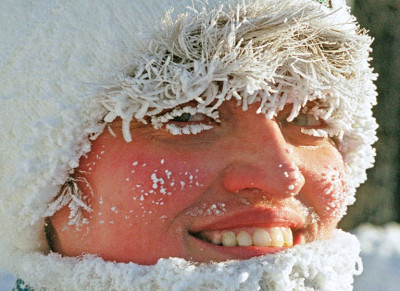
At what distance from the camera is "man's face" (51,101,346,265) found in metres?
1.32

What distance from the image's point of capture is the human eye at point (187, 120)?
1.31 meters

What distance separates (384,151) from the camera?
343cm

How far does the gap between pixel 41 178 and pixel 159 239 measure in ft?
0.96

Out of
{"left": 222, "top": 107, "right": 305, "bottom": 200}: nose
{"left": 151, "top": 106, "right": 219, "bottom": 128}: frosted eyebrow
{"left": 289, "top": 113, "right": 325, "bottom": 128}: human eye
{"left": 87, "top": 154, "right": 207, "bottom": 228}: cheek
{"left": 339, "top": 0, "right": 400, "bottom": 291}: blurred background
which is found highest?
{"left": 151, "top": 106, "right": 219, "bottom": 128}: frosted eyebrow

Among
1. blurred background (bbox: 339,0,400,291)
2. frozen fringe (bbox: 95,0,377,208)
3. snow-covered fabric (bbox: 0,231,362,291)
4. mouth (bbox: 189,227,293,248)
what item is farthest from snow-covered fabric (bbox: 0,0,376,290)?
blurred background (bbox: 339,0,400,291)

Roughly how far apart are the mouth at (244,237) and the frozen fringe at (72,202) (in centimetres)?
25

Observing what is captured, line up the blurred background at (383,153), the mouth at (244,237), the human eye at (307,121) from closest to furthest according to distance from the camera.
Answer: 1. the mouth at (244,237)
2. the human eye at (307,121)
3. the blurred background at (383,153)

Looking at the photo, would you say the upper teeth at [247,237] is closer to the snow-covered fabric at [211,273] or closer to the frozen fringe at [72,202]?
the snow-covered fabric at [211,273]

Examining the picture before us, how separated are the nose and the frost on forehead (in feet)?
0.13

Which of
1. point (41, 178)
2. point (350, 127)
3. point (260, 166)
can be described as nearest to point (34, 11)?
point (41, 178)

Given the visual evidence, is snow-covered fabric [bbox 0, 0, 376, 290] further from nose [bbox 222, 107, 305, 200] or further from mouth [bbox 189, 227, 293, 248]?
mouth [bbox 189, 227, 293, 248]

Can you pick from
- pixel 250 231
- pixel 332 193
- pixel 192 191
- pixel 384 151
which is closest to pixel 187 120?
pixel 192 191

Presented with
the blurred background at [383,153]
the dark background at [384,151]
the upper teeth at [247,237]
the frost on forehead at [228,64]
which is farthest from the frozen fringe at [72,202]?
the dark background at [384,151]

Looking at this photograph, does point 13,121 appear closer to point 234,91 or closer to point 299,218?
point 234,91
